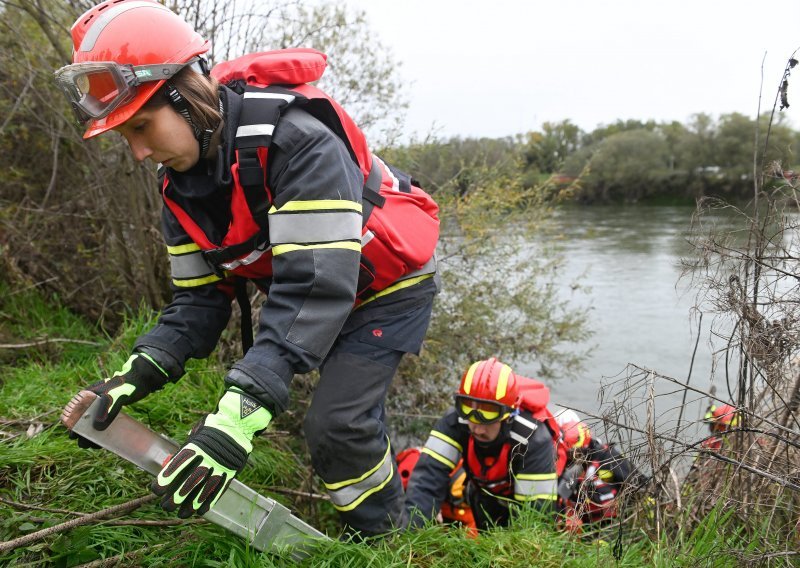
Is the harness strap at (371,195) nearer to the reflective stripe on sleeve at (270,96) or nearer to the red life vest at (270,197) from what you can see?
the red life vest at (270,197)

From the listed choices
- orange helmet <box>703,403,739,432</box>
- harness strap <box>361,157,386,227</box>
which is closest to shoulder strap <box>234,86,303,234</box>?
harness strap <box>361,157,386,227</box>

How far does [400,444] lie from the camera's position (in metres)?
6.93

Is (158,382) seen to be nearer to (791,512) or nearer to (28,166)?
(791,512)

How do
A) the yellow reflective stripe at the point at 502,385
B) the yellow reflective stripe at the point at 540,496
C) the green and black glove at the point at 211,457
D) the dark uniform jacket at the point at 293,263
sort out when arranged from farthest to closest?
1. the yellow reflective stripe at the point at 502,385
2. the yellow reflective stripe at the point at 540,496
3. the dark uniform jacket at the point at 293,263
4. the green and black glove at the point at 211,457

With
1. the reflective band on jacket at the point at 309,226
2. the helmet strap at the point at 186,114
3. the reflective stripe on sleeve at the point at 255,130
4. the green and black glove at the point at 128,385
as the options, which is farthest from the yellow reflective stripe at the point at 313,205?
the green and black glove at the point at 128,385

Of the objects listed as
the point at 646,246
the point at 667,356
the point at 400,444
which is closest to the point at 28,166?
the point at 400,444

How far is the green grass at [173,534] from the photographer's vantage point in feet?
7.17

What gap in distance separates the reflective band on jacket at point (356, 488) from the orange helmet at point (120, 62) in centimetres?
153

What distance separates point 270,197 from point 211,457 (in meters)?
0.85

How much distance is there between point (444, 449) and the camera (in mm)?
4273

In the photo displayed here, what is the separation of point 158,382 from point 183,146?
2.98ft

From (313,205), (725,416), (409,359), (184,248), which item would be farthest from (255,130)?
(409,359)

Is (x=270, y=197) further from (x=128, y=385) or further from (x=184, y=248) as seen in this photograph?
(x=128, y=385)

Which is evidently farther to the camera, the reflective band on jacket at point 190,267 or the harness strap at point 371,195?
the reflective band on jacket at point 190,267
